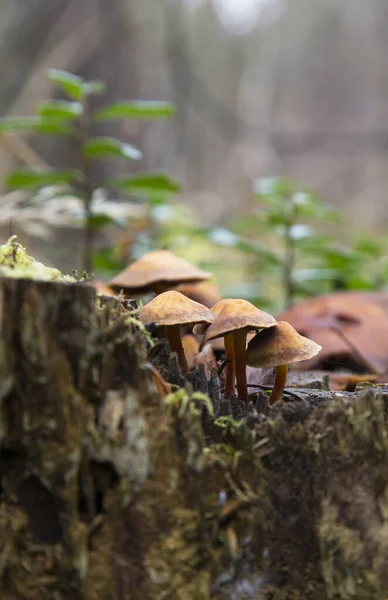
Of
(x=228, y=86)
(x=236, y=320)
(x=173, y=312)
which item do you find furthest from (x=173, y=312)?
(x=228, y=86)

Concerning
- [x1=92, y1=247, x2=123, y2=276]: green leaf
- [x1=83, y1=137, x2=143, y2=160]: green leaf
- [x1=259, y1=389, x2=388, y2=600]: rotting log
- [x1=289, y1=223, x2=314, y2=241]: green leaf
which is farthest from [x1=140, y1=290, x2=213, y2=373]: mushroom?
[x1=92, y1=247, x2=123, y2=276]: green leaf

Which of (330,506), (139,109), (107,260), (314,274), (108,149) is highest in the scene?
(139,109)

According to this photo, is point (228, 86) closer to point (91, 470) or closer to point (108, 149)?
point (108, 149)

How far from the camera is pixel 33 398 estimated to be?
0.78m

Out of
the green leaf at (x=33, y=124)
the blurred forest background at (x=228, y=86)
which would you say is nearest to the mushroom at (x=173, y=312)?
the green leaf at (x=33, y=124)

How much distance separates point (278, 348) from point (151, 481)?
36 cm

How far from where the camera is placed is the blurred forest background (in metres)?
4.43

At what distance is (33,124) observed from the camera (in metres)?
2.59

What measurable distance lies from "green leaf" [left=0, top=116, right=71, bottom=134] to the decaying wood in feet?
6.22

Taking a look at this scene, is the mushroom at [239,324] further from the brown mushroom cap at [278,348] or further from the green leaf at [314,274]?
the green leaf at [314,274]

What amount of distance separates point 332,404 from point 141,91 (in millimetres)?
4110

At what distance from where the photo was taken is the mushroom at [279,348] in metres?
1.04

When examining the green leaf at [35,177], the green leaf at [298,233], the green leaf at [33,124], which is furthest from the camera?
the green leaf at [298,233]

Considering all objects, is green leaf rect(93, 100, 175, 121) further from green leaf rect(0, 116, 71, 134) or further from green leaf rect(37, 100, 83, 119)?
green leaf rect(0, 116, 71, 134)
